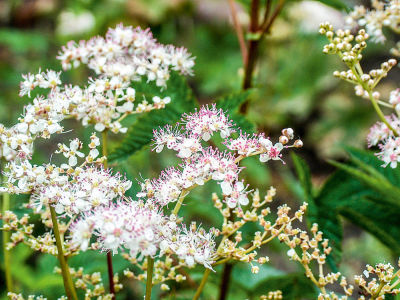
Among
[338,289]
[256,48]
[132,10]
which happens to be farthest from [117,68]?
[132,10]

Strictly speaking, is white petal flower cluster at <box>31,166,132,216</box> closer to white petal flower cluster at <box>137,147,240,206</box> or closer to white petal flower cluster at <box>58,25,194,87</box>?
white petal flower cluster at <box>137,147,240,206</box>

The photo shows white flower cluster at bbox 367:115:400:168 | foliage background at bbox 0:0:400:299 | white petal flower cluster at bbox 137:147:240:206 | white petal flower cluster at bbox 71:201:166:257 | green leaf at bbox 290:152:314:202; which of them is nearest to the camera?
white petal flower cluster at bbox 71:201:166:257

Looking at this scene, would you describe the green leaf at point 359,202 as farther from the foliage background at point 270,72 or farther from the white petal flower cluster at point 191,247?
the foliage background at point 270,72

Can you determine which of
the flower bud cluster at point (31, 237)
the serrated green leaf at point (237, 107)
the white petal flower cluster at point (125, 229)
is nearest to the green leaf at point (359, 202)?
the serrated green leaf at point (237, 107)

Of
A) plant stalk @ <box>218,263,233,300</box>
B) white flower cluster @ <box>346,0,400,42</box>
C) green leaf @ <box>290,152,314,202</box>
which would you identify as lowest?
plant stalk @ <box>218,263,233,300</box>

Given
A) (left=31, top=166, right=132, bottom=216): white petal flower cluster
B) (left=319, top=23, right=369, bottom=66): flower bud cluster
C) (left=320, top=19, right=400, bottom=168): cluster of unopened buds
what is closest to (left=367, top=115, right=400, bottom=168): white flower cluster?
(left=320, top=19, right=400, bottom=168): cluster of unopened buds

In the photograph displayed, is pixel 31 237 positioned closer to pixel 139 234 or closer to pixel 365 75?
pixel 139 234

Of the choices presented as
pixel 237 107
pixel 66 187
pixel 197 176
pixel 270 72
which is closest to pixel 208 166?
pixel 197 176
